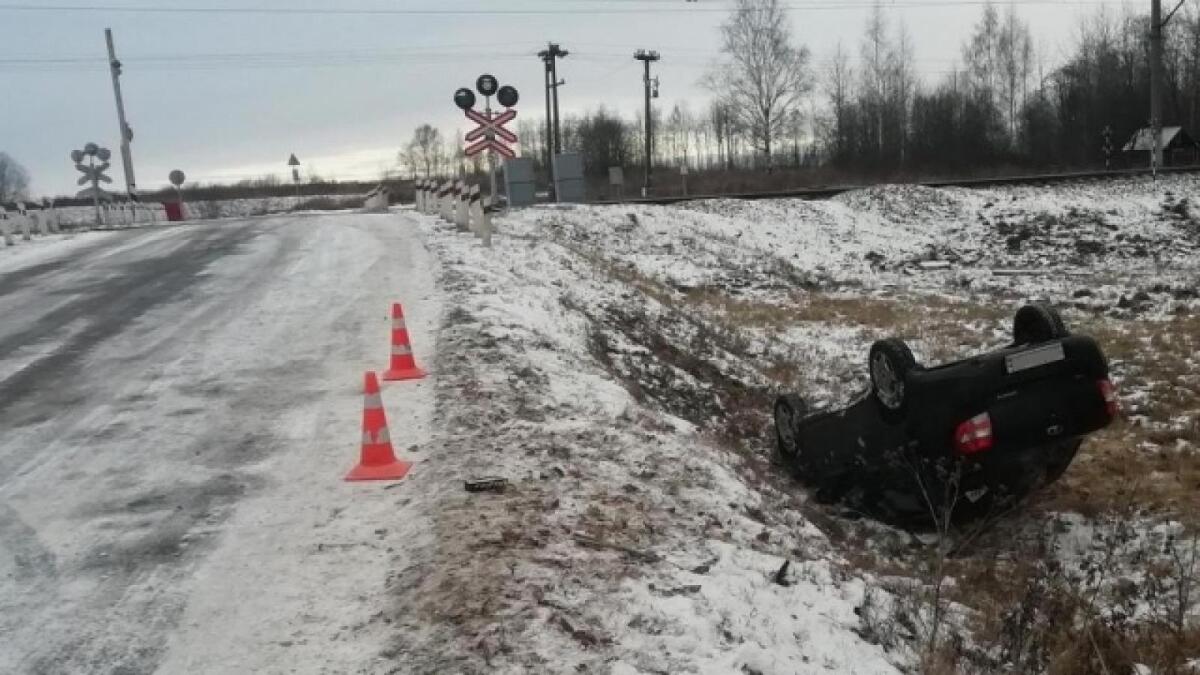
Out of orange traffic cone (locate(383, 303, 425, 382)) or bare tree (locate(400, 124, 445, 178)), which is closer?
orange traffic cone (locate(383, 303, 425, 382))

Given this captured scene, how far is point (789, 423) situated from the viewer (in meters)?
8.08

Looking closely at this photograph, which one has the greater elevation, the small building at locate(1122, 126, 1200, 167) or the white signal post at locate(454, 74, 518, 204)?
the white signal post at locate(454, 74, 518, 204)

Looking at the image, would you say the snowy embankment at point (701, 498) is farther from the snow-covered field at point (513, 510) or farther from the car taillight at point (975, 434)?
the car taillight at point (975, 434)

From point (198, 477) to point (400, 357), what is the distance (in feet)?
7.46

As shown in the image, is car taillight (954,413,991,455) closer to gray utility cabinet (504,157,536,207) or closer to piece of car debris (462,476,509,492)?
piece of car debris (462,476,509,492)

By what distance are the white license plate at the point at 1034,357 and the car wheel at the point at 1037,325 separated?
44 centimetres

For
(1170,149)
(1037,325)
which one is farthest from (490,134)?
(1170,149)

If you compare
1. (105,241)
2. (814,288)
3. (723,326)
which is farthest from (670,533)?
(105,241)

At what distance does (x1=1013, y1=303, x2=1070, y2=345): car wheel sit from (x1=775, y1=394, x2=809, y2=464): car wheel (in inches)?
74.3

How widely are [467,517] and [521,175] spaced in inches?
872

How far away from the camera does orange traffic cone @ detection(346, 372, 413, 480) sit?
5594mm

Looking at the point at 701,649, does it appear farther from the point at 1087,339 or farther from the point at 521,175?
the point at 521,175

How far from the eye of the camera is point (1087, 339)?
6086 mm

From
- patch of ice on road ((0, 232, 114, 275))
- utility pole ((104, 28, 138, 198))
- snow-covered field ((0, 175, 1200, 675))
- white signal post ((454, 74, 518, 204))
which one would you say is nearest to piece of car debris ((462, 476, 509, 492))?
snow-covered field ((0, 175, 1200, 675))
